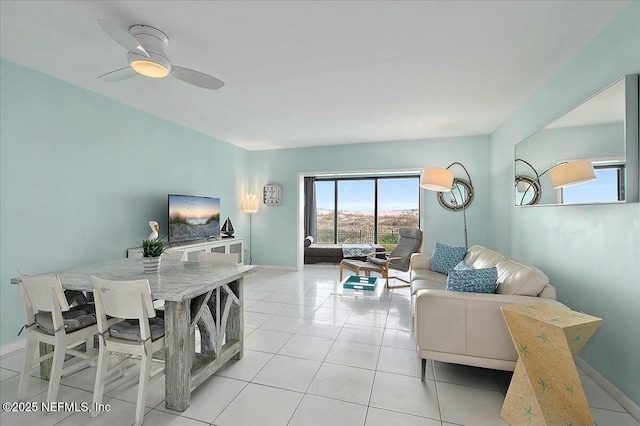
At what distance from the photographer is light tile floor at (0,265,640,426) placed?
180cm

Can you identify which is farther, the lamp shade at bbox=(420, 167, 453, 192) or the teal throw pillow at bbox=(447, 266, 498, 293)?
the lamp shade at bbox=(420, 167, 453, 192)

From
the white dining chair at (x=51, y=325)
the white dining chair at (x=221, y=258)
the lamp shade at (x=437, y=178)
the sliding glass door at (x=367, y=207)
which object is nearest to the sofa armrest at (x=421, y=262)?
the lamp shade at (x=437, y=178)

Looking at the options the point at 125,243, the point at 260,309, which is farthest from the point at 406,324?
the point at 125,243

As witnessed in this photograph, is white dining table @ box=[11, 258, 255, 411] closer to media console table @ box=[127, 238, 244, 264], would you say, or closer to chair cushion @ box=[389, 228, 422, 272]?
media console table @ box=[127, 238, 244, 264]

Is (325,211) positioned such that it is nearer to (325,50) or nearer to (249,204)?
(249,204)

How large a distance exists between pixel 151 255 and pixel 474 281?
257 cm

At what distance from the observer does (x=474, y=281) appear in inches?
89.7

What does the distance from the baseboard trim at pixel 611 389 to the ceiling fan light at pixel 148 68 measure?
378 centimetres

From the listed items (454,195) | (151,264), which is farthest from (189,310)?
(454,195)

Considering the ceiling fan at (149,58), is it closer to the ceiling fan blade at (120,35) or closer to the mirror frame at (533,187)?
the ceiling fan blade at (120,35)

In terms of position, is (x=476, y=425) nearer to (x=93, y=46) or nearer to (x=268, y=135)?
(x=93, y=46)

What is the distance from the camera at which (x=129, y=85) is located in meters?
3.15

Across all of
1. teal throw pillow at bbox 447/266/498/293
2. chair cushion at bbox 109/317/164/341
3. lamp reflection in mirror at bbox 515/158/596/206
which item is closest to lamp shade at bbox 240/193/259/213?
chair cushion at bbox 109/317/164/341

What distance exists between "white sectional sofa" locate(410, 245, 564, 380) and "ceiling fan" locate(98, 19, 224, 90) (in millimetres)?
2412
